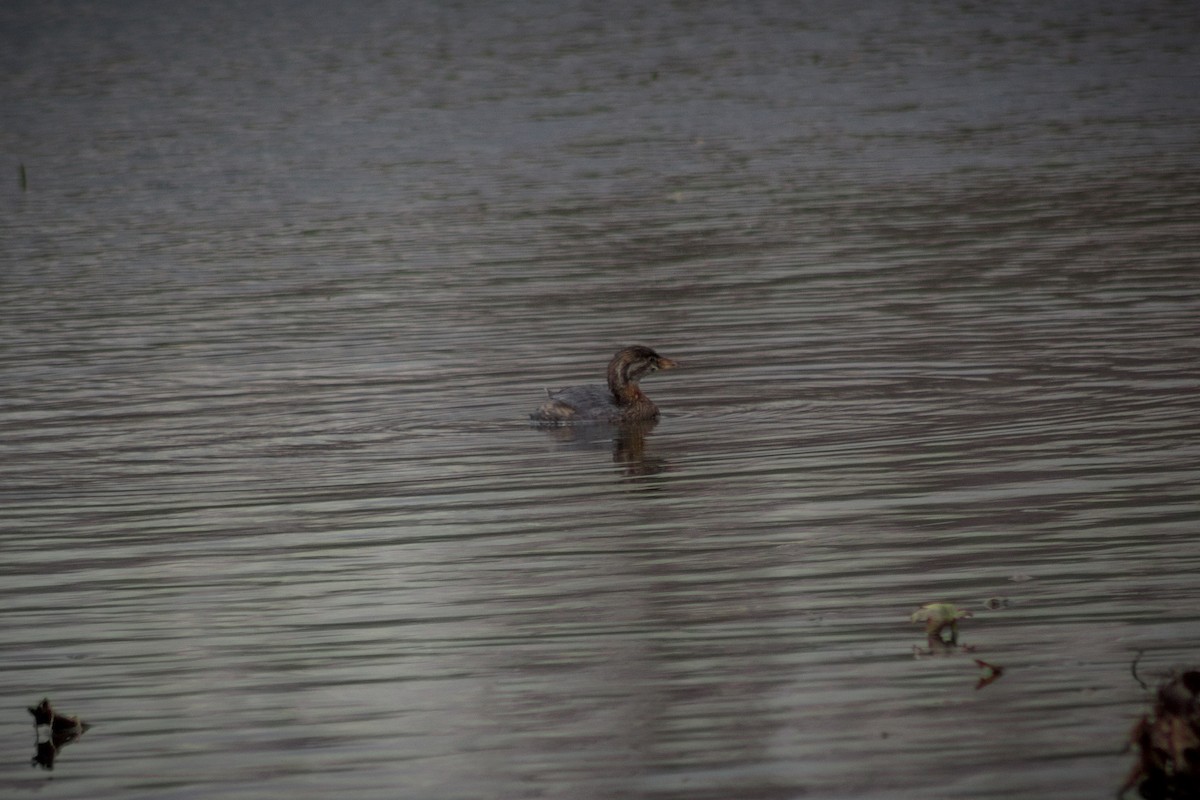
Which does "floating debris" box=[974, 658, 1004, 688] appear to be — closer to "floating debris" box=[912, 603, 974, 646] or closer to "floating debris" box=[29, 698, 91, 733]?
"floating debris" box=[912, 603, 974, 646]

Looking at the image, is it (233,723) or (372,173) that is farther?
(372,173)

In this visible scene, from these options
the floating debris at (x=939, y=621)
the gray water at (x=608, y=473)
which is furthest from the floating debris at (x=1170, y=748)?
the floating debris at (x=939, y=621)

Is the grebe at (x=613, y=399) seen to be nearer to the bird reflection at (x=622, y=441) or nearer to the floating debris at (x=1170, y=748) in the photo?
the bird reflection at (x=622, y=441)

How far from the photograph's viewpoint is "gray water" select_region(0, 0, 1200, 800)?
8.12m

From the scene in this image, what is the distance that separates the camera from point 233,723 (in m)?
8.57

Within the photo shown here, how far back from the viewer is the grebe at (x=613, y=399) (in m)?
16.5

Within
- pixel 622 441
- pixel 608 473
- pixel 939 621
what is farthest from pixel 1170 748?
pixel 622 441

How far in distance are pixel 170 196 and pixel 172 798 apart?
107 feet

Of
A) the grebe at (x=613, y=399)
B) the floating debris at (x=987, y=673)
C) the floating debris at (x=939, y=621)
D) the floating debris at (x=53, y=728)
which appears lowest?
the floating debris at (x=53, y=728)

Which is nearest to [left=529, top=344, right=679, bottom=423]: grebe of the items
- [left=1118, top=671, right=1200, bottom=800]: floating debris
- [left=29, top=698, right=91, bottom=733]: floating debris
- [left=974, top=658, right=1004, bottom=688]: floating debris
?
[left=974, top=658, right=1004, bottom=688]: floating debris

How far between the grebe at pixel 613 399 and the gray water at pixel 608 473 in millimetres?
311

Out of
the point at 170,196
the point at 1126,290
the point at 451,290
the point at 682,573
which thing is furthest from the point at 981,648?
the point at 170,196

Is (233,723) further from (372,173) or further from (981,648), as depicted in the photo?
(372,173)

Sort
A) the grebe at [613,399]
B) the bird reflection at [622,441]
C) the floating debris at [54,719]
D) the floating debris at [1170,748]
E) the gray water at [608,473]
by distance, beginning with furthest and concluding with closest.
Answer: the grebe at [613,399] < the bird reflection at [622,441] < the floating debris at [54,719] < the gray water at [608,473] < the floating debris at [1170,748]
